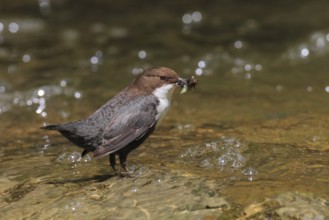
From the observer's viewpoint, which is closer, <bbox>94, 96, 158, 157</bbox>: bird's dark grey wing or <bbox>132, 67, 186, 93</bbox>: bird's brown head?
<bbox>94, 96, 158, 157</bbox>: bird's dark grey wing

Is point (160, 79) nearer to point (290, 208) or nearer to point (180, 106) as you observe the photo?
point (290, 208)

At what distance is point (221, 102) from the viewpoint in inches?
280

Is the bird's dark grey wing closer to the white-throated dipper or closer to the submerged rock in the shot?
the white-throated dipper

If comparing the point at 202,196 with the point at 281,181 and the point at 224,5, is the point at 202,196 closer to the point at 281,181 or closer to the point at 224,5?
the point at 281,181

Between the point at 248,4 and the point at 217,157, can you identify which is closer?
the point at 217,157

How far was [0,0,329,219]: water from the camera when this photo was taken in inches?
153

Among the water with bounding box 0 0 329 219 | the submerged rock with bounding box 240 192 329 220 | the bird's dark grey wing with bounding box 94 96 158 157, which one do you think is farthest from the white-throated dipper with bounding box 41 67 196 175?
the submerged rock with bounding box 240 192 329 220

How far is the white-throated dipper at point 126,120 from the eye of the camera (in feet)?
14.2

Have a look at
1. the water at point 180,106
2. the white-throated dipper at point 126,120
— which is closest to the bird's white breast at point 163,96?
→ the white-throated dipper at point 126,120

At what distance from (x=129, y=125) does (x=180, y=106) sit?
2.84 meters

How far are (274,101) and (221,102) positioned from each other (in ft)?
1.87

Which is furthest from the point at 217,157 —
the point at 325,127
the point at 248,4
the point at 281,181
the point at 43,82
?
the point at 248,4

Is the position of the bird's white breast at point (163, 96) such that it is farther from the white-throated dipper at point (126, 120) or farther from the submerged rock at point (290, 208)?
the submerged rock at point (290, 208)

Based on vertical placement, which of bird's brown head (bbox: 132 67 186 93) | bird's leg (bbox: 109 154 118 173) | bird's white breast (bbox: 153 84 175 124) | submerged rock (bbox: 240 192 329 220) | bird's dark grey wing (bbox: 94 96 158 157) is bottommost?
submerged rock (bbox: 240 192 329 220)
